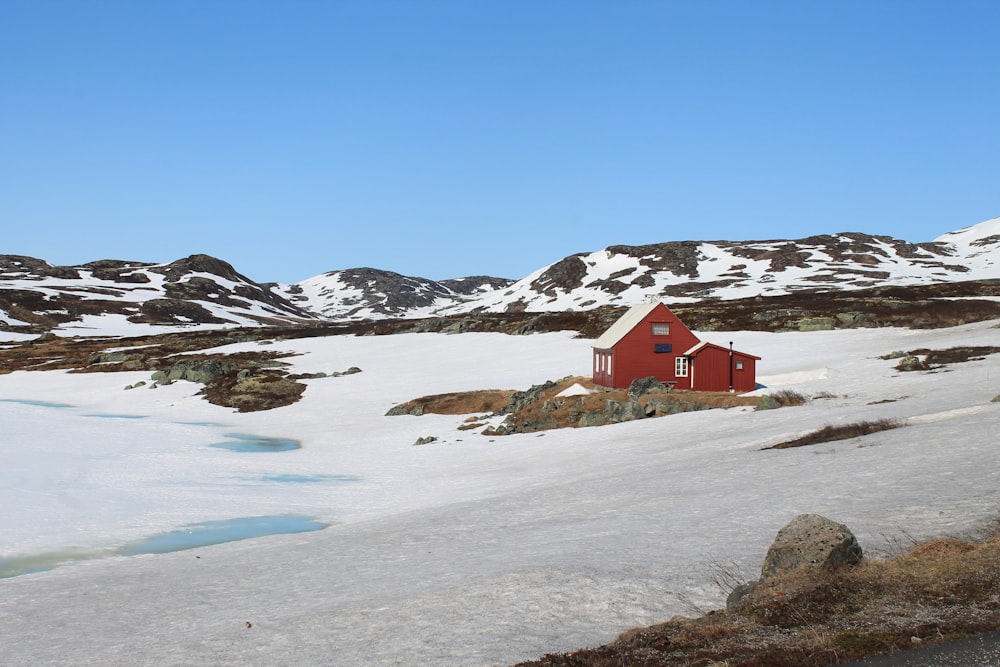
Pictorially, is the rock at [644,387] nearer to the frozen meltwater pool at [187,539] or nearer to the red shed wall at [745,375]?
the red shed wall at [745,375]

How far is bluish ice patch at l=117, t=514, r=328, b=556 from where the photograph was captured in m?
25.5

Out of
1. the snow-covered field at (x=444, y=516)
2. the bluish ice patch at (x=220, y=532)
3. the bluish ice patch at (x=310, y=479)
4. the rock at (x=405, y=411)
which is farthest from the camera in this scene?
the rock at (x=405, y=411)

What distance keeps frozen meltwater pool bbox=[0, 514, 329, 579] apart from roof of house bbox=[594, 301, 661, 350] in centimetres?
3666

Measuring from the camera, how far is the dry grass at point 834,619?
989cm

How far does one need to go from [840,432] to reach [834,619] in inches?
918

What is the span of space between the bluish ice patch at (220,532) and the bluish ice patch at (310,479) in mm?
7548

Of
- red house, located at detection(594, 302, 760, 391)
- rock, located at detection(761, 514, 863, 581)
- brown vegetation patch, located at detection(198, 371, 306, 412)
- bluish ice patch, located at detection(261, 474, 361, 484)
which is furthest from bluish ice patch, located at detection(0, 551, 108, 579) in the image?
brown vegetation patch, located at detection(198, 371, 306, 412)

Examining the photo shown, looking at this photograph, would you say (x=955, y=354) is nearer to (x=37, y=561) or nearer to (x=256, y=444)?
(x=256, y=444)

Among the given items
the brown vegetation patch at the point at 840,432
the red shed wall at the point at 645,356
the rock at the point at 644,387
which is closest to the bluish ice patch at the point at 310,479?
the brown vegetation patch at the point at 840,432

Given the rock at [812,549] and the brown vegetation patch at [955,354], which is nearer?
the rock at [812,549]

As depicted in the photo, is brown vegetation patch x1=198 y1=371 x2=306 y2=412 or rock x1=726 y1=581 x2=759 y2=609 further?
brown vegetation patch x1=198 y1=371 x2=306 y2=412

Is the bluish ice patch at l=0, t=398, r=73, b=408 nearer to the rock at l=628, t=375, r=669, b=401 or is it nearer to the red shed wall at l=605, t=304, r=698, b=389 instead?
the red shed wall at l=605, t=304, r=698, b=389

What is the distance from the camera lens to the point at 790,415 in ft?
132

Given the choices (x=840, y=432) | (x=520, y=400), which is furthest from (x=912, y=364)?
(x=520, y=400)
